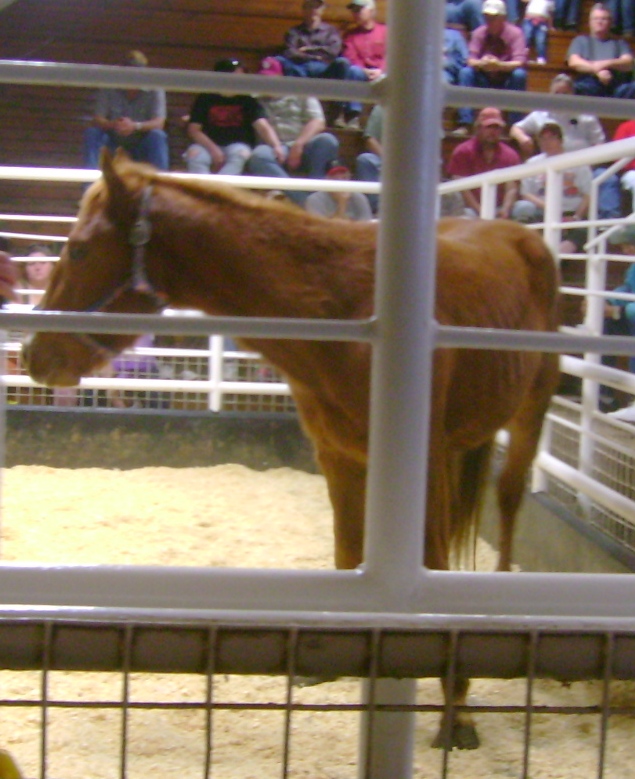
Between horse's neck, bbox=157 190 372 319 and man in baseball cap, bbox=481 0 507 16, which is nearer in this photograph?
horse's neck, bbox=157 190 372 319

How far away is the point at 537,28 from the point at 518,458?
13.3 feet

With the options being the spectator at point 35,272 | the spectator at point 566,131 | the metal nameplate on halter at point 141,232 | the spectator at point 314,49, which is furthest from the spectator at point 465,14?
the metal nameplate on halter at point 141,232

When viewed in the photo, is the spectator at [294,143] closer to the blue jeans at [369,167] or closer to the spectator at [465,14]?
the blue jeans at [369,167]

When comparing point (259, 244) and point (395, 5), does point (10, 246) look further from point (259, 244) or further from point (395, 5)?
point (395, 5)

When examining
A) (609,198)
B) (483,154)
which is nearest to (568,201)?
(609,198)

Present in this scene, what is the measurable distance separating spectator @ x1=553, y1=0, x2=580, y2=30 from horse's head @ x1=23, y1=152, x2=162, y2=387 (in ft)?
15.7

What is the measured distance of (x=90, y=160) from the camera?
3965 mm

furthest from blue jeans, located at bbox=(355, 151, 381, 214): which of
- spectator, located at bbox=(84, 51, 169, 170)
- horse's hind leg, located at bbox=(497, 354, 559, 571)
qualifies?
horse's hind leg, located at bbox=(497, 354, 559, 571)

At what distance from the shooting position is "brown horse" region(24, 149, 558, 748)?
1.49m

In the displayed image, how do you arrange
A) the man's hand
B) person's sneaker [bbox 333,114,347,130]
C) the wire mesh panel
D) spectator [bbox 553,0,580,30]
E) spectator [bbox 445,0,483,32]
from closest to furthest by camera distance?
the wire mesh panel, the man's hand, person's sneaker [bbox 333,114,347,130], spectator [bbox 445,0,483,32], spectator [bbox 553,0,580,30]

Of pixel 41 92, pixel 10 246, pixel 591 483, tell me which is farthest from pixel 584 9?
pixel 591 483

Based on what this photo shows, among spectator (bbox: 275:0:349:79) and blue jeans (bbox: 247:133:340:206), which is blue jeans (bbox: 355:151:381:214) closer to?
blue jeans (bbox: 247:133:340:206)

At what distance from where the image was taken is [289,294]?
4.97 ft

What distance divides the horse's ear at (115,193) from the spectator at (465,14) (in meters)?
4.19
